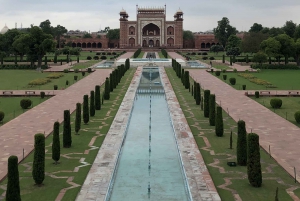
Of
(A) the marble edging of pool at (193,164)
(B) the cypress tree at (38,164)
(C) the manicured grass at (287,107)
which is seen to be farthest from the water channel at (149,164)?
(C) the manicured grass at (287,107)

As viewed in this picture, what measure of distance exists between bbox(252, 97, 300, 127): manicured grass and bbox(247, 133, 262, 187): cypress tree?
19.1ft

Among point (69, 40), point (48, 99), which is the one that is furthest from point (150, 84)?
point (69, 40)

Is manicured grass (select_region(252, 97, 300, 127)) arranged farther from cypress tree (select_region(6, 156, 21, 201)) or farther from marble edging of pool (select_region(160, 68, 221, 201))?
cypress tree (select_region(6, 156, 21, 201))

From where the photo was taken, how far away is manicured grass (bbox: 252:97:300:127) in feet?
47.5

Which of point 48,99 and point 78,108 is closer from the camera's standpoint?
point 78,108

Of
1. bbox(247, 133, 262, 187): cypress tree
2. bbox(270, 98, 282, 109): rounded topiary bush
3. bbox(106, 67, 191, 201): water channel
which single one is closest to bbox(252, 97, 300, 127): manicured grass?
bbox(270, 98, 282, 109): rounded topiary bush

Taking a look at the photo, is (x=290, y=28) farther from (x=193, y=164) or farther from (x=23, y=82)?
(x=193, y=164)

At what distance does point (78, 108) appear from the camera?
1186cm

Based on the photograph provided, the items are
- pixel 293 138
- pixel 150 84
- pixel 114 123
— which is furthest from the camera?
pixel 150 84

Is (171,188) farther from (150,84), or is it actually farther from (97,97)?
(150,84)

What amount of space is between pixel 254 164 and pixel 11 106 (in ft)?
37.9

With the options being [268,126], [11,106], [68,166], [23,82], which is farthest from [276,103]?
[23,82]

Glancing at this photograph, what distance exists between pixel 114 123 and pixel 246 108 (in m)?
5.31

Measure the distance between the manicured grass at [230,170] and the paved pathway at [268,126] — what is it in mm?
288
